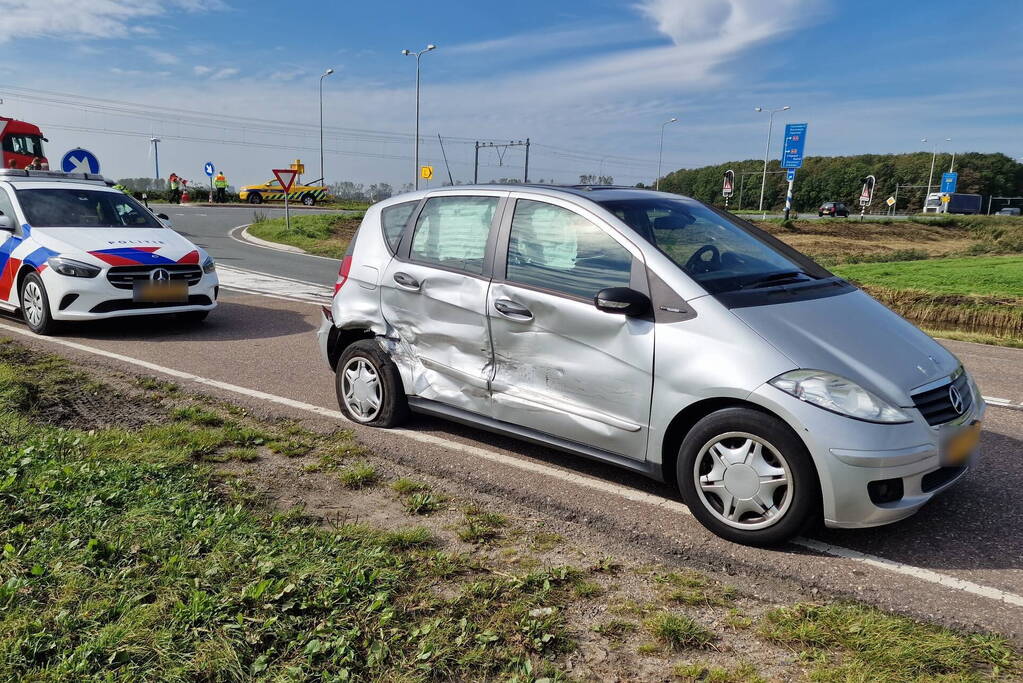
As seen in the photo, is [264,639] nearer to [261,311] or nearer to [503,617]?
[503,617]

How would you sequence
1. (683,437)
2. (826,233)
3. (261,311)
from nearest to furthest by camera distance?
1. (683,437)
2. (261,311)
3. (826,233)

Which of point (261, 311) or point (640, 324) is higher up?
point (640, 324)

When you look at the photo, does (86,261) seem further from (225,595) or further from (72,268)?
(225,595)

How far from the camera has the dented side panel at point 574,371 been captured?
390 cm

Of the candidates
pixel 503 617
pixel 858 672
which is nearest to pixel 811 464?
pixel 858 672

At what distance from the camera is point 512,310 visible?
4.38 m

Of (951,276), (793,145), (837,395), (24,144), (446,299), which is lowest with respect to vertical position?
(951,276)

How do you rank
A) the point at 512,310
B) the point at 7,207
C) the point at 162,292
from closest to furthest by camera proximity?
the point at 512,310
the point at 162,292
the point at 7,207

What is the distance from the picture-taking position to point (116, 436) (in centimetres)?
468

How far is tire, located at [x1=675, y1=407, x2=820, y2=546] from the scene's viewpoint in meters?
3.43

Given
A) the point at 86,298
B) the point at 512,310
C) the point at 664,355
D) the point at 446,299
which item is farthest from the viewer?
the point at 86,298

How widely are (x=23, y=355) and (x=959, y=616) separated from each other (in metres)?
7.34

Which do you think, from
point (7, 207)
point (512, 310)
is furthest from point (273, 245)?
point (512, 310)

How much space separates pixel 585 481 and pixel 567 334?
0.90 m
